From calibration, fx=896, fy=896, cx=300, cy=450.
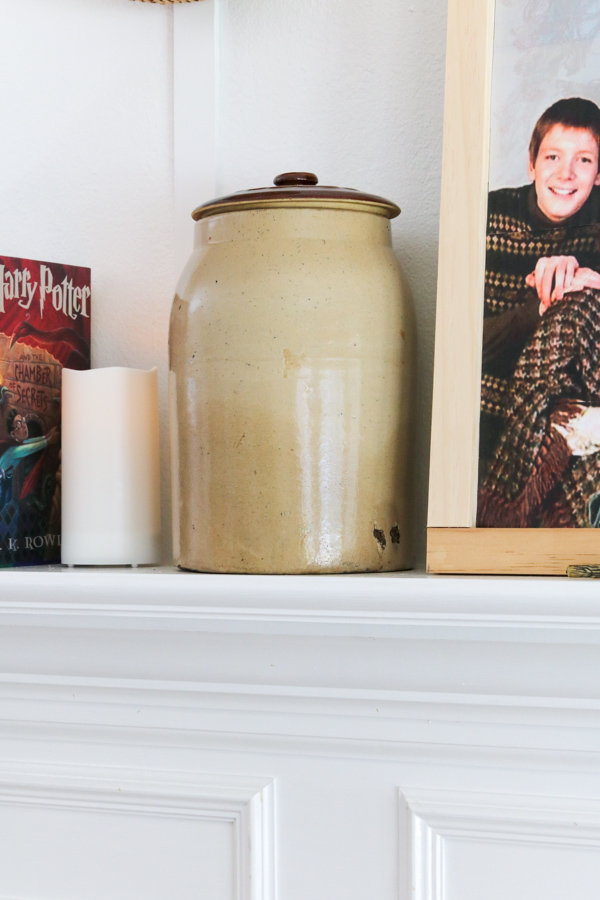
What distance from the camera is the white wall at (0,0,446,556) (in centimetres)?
80

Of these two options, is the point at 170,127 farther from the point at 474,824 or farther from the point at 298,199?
→ the point at 474,824

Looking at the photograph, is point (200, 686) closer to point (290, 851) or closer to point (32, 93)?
point (290, 851)

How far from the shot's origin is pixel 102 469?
2.43 feet

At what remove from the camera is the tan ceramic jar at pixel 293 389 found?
2.11 feet

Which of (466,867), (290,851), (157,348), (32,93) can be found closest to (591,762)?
(466,867)

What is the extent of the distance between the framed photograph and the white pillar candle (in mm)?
260

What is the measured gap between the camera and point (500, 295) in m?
0.64

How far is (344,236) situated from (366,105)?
0.21 meters

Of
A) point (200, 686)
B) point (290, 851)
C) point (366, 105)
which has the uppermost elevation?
point (366, 105)

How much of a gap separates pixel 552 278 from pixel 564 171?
8 cm

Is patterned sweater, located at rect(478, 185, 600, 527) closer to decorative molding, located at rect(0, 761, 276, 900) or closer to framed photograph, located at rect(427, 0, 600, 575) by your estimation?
framed photograph, located at rect(427, 0, 600, 575)

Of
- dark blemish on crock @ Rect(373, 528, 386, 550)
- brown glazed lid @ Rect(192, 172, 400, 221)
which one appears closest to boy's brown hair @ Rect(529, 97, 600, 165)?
brown glazed lid @ Rect(192, 172, 400, 221)

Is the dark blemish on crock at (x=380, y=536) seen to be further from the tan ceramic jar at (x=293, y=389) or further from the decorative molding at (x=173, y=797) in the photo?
the decorative molding at (x=173, y=797)

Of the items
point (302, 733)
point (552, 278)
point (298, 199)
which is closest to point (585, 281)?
point (552, 278)
